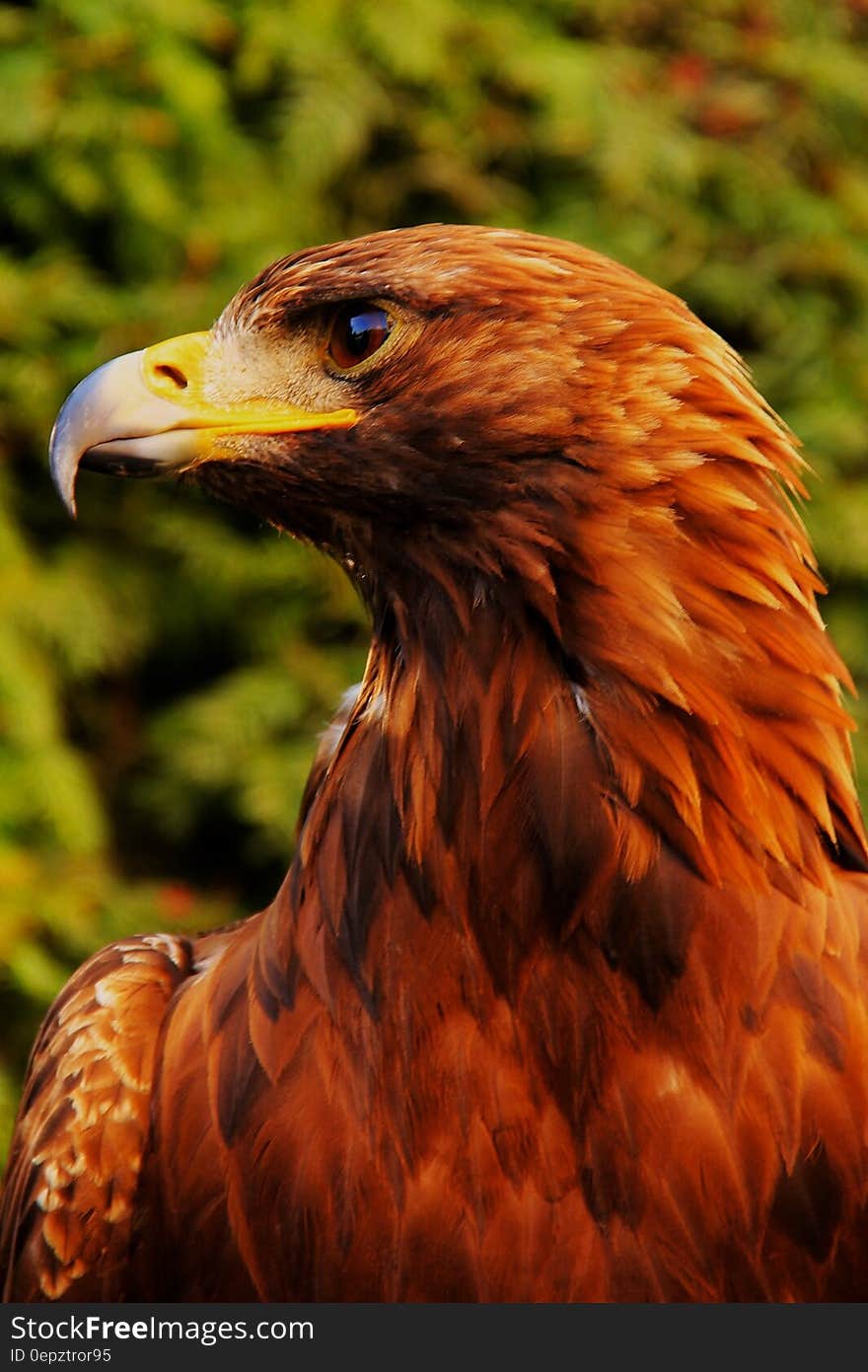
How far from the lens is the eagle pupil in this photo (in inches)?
83.0

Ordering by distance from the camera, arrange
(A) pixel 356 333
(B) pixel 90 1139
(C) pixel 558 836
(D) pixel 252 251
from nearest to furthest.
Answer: (C) pixel 558 836, (A) pixel 356 333, (B) pixel 90 1139, (D) pixel 252 251

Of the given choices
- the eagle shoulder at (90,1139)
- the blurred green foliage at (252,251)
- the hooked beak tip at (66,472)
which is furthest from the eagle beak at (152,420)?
the blurred green foliage at (252,251)

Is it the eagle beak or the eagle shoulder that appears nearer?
the eagle beak

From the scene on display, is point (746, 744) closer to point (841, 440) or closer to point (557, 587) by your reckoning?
point (557, 587)

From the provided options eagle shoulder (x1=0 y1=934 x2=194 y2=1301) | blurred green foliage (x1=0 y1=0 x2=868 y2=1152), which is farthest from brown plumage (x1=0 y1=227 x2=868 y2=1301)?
blurred green foliage (x1=0 y1=0 x2=868 y2=1152)

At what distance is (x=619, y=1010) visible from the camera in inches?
79.2

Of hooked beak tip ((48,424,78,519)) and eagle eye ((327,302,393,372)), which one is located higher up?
eagle eye ((327,302,393,372))

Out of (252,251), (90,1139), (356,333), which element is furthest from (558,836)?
(252,251)

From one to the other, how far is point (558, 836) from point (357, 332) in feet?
2.09

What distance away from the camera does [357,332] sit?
6.95 ft

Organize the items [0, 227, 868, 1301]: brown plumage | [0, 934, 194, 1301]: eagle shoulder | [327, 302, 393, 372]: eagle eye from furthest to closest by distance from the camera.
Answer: [0, 934, 194, 1301]: eagle shoulder
[327, 302, 393, 372]: eagle eye
[0, 227, 868, 1301]: brown plumage

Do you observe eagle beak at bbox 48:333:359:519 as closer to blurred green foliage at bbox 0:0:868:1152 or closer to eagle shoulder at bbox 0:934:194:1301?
eagle shoulder at bbox 0:934:194:1301

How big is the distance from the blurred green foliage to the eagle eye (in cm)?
182

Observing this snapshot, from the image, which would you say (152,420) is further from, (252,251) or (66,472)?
(252,251)
